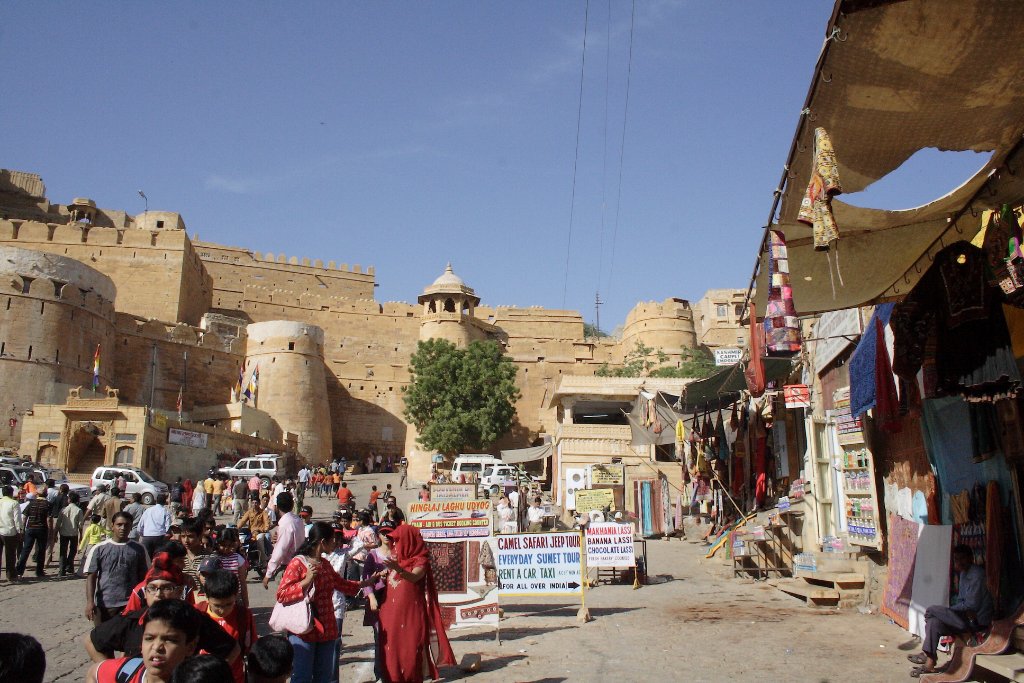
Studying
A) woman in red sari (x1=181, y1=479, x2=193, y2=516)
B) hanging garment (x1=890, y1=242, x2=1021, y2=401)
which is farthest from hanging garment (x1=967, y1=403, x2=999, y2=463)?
woman in red sari (x1=181, y1=479, x2=193, y2=516)

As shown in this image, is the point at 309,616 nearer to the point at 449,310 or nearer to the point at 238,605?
the point at 238,605

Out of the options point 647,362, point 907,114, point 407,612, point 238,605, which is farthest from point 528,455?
point 238,605

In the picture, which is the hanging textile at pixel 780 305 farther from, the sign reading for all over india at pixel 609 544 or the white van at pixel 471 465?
the white van at pixel 471 465

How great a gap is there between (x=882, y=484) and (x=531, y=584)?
3.41 meters

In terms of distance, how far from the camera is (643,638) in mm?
6312

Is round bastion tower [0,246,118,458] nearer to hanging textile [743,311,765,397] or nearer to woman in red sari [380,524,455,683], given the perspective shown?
hanging textile [743,311,765,397]

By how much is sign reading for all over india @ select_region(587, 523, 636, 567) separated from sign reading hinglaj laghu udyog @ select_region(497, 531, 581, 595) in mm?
1659

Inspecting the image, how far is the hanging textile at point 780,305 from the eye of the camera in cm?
541

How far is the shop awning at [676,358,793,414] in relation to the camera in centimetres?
1089

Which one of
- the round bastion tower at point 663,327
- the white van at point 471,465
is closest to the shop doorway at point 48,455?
the white van at point 471,465

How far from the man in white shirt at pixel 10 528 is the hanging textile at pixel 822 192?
28.8 feet

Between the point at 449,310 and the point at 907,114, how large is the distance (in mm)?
37904

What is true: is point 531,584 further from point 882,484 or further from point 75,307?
point 75,307

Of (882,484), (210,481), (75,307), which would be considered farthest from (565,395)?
(75,307)
